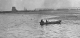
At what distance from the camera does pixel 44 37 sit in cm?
4603

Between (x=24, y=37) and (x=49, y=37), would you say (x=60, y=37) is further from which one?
(x=24, y=37)

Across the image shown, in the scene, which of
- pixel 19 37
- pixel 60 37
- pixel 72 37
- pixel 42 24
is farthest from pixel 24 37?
pixel 42 24

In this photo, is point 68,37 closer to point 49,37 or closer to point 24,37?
point 49,37

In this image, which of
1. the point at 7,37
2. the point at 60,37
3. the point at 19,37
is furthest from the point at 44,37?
the point at 7,37

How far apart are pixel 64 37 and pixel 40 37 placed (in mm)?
7603

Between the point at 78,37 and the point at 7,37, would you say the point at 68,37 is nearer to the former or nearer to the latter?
the point at 78,37

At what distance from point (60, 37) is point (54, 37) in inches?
75.1

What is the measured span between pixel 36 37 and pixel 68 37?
1015cm

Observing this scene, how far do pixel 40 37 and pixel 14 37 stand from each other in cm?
847

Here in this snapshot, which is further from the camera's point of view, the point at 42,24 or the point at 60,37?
the point at 42,24

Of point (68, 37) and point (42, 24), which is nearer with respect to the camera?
point (68, 37)

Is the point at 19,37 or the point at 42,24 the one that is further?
the point at 42,24

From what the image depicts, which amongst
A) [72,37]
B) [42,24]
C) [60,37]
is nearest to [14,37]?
[60,37]

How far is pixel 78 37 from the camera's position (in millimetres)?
45438
